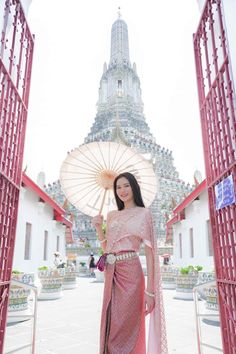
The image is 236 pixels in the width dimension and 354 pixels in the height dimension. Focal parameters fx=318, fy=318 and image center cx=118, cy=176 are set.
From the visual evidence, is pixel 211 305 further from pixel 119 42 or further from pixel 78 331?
pixel 119 42

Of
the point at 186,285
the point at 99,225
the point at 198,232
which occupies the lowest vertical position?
the point at 186,285

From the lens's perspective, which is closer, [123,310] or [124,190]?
[123,310]

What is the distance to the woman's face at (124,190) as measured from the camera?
3244 mm

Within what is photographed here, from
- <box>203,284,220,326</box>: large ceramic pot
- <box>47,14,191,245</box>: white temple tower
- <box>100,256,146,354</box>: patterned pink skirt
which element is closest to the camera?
<box>100,256,146,354</box>: patterned pink skirt

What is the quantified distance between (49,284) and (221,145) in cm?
832

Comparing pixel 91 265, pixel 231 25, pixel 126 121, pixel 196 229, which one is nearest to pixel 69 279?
pixel 196 229

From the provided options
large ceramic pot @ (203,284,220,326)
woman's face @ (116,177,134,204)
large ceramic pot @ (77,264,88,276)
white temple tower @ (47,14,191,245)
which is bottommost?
large ceramic pot @ (203,284,220,326)

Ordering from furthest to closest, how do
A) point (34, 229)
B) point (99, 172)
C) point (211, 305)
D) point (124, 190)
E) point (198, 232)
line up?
point (34, 229) → point (198, 232) → point (211, 305) → point (99, 172) → point (124, 190)

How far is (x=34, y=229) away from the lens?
1039 cm

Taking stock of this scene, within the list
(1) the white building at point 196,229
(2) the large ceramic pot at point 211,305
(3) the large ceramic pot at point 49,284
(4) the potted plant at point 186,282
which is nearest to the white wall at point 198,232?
(1) the white building at point 196,229

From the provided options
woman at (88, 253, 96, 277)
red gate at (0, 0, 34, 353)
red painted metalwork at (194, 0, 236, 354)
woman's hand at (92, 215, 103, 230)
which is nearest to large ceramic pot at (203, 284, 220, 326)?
red painted metalwork at (194, 0, 236, 354)

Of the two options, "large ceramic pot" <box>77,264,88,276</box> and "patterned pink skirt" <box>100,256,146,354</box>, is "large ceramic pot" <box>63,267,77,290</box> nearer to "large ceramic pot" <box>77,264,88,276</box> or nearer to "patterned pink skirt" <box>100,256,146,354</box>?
"large ceramic pot" <box>77,264,88,276</box>

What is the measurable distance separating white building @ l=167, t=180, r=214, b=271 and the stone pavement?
6.70 feet

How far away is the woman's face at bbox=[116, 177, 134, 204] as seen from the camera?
324 cm
